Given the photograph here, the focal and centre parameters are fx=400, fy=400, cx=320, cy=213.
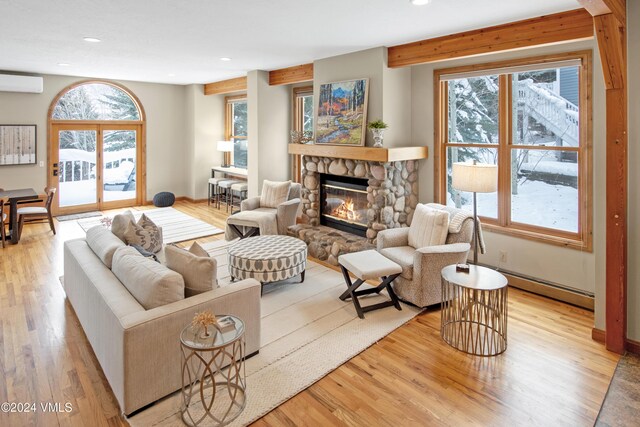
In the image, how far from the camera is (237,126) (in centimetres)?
929

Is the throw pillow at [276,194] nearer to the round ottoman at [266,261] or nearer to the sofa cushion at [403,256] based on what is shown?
the round ottoman at [266,261]

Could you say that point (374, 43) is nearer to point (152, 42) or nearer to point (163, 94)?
point (152, 42)

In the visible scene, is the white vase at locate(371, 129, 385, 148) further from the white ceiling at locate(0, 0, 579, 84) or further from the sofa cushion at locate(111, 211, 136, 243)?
the sofa cushion at locate(111, 211, 136, 243)

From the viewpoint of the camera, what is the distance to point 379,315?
370 cm

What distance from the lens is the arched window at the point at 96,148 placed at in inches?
310

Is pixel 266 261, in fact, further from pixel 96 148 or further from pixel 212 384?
pixel 96 148

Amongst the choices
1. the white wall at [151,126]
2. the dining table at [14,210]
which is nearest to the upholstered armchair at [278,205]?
the dining table at [14,210]

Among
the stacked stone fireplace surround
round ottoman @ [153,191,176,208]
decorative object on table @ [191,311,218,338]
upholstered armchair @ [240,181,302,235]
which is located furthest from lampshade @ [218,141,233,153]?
decorative object on table @ [191,311,218,338]

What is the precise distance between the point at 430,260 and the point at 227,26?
3.07 m

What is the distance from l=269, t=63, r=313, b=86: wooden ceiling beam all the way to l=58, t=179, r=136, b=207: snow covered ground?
4.51 m

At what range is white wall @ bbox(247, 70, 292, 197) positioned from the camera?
6977 mm

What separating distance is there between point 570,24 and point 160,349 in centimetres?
412

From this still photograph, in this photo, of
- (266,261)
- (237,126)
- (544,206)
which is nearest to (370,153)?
(266,261)

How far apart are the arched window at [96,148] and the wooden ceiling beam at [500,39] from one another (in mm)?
6292
